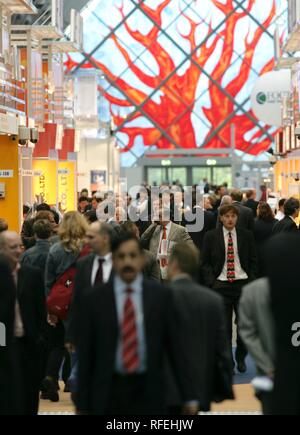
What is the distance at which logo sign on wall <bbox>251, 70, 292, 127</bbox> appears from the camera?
100ft

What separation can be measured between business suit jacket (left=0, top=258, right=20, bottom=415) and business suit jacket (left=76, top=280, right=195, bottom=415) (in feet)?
2.87

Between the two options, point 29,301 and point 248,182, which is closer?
point 29,301

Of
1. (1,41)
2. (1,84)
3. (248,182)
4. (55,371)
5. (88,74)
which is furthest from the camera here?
(248,182)

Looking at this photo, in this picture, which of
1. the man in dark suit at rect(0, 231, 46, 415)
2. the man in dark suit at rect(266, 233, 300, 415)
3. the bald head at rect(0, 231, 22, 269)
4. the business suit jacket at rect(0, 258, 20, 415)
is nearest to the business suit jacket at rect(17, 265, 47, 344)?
the man in dark suit at rect(0, 231, 46, 415)

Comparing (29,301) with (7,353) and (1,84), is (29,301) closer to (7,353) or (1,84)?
(7,353)

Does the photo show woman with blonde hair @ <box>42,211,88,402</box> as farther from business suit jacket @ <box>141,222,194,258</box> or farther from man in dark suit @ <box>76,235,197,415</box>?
man in dark suit @ <box>76,235,197,415</box>

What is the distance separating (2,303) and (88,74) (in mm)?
33985

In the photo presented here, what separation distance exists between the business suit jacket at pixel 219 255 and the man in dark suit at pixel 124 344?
16.6ft

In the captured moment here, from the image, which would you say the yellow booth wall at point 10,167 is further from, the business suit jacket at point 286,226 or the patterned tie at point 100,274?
the patterned tie at point 100,274

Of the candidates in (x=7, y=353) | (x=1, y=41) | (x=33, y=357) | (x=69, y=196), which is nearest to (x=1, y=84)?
(x=1, y=41)

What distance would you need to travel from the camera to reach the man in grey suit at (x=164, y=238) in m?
12.3

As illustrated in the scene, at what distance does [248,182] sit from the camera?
46.1m

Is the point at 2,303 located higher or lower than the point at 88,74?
lower

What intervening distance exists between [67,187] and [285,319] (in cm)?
2234
